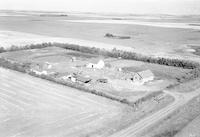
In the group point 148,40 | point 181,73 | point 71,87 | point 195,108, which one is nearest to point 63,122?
point 71,87

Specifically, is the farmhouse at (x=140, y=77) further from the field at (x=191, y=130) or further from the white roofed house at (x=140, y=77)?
the field at (x=191, y=130)

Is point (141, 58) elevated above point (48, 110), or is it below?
above

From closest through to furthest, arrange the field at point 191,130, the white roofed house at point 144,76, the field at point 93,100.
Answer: the field at point 191,130
the field at point 93,100
the white roofed house at point 144,76

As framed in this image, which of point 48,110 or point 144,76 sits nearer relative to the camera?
point 48,110

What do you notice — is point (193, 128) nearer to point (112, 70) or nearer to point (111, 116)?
point (111, 116)

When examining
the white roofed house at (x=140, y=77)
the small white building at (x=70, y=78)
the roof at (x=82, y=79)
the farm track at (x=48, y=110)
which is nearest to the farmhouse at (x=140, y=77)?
the white roofed house at (x=140, y=77)

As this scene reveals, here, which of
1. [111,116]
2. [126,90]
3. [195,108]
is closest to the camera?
[111,116]

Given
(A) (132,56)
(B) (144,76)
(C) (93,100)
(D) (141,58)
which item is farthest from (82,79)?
(A) (132,56)

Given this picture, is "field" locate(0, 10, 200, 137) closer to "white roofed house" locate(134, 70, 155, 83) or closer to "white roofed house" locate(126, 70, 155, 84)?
"white roofed house" locate(126, 70, 155, 84)

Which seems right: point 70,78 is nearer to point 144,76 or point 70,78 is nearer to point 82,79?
point 82,79
